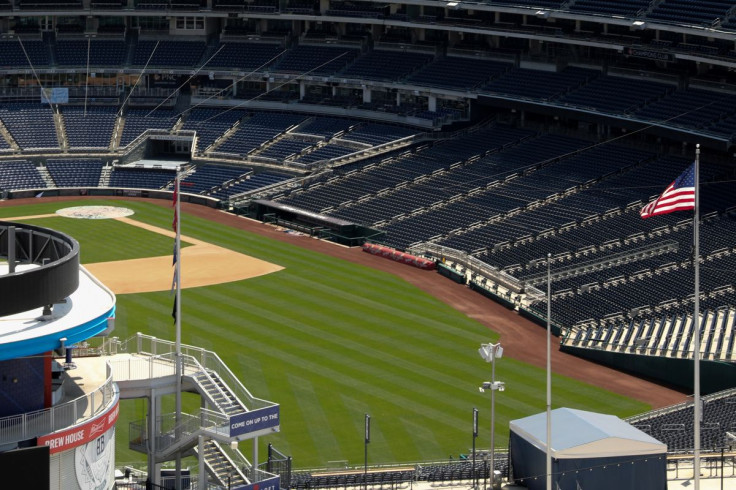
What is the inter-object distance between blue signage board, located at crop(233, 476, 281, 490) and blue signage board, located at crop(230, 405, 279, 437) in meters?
1.79

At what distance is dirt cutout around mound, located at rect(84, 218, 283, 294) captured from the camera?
3214 inches

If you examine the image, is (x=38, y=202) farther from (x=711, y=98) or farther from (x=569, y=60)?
(x=711, y=98)

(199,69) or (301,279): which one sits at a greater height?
(199,69)

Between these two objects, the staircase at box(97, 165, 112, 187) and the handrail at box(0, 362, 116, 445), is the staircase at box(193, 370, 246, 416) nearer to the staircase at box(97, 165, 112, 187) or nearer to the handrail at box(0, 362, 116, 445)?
the handrail at box(0, 362, 116, 445)

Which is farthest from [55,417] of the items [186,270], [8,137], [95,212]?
[8,137]

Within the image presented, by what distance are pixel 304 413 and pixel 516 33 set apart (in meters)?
55.0

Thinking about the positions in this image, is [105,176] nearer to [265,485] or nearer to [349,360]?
[349,360]

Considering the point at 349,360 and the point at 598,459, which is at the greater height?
the point at 598,459

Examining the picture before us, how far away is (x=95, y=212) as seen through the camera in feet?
343

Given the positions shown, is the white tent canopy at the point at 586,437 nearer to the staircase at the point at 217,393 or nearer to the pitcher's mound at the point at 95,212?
the staircase at the point at 217,393

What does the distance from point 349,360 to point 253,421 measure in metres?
23.4

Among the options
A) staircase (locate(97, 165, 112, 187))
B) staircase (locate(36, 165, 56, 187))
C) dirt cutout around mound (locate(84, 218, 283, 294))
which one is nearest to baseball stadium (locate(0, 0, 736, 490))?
staircase (locate(36, 165, 56, 187))

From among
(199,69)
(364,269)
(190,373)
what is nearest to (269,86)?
(199,69)

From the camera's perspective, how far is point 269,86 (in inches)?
4909
